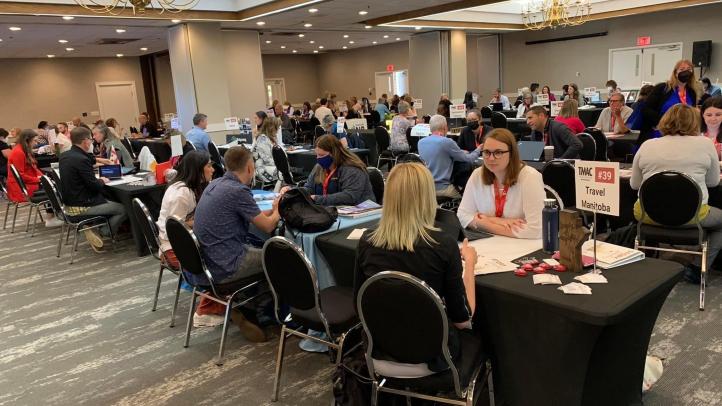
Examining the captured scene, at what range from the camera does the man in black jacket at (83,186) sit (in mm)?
5383

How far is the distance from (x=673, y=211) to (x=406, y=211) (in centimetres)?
227

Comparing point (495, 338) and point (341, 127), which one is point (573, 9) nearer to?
point (341, 127)

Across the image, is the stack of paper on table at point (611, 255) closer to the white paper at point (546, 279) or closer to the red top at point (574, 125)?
the white paper at point (546, 279)

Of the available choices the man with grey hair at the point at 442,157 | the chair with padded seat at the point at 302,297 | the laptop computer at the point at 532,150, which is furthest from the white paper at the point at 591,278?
the laptop computer at the point at 532,150

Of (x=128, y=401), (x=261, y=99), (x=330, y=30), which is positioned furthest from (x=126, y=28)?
(x=128, y=401)

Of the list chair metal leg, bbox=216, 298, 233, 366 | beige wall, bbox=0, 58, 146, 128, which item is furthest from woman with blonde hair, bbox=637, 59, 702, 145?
beige wall, bbox=0, 58, 146, 128

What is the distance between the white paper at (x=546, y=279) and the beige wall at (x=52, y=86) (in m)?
17.4

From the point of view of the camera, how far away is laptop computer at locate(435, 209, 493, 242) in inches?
102

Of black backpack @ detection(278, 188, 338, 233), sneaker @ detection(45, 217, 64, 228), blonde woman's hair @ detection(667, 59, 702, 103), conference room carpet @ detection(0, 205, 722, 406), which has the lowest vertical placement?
conference room carpet @ detection(0, 205, 722, 406)

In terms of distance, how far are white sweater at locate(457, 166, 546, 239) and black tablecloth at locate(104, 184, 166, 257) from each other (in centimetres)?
369

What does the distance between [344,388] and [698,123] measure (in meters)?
2.87

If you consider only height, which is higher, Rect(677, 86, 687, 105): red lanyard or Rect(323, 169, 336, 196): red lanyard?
Rect(677, 86, 687, 105): red lanyard

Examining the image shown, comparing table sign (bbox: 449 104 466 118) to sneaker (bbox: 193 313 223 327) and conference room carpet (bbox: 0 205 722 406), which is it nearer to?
conference room carpet (bbox: 0 205 722 406)

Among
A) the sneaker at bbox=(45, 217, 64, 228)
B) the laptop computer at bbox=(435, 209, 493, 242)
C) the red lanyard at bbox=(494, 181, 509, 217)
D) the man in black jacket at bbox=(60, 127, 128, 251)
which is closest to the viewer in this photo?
the laptop computer at bbox=(435, 209, 493, 242)
